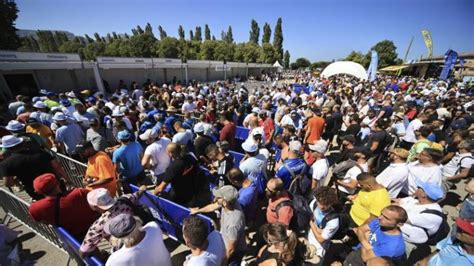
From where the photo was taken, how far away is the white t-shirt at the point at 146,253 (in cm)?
188

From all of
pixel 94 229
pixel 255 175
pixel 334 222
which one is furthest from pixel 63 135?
pixel 334 222

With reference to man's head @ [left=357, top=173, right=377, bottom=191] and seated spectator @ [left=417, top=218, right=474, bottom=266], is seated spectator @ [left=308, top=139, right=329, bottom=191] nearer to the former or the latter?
man's head @ [left=357, top=173, right=377, bottom=191]

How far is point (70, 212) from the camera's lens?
2680 mm

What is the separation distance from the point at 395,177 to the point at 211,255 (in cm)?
334

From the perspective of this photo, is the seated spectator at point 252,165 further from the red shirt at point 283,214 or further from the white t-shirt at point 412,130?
the white t-shirt at point 412,130

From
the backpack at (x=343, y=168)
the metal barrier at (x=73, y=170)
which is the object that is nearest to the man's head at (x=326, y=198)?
the backpack at (x=343, y=168)

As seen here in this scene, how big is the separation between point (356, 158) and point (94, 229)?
13.8 feet

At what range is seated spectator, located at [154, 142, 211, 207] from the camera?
11.3ft

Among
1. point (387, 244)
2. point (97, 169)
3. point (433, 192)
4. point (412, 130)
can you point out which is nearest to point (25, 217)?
point (97, 169)

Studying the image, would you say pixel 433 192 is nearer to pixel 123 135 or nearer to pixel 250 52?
pixel 123 135

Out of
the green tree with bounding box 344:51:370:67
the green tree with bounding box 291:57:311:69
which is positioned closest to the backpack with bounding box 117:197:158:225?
the green tree with bounding box 344:51:370:67

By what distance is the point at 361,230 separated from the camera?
2.58 meters

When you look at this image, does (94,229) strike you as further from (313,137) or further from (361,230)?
(313,137)

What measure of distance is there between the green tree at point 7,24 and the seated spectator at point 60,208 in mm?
32001
